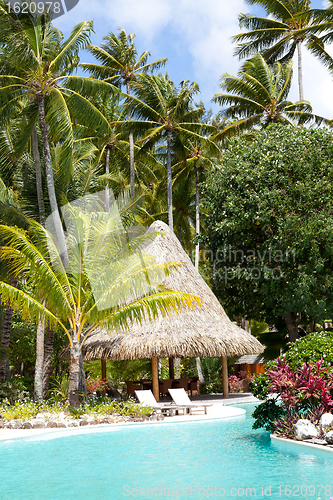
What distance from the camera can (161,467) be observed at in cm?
755

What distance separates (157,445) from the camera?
30.7ft

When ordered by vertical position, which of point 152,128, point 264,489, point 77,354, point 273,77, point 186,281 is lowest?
point 264,489

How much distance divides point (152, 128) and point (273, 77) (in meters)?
5.71

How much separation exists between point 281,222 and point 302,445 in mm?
9448

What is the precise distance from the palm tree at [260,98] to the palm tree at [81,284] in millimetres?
11716

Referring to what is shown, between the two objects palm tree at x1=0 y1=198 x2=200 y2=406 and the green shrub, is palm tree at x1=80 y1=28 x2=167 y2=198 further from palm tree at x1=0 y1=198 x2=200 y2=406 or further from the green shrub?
the green shrub

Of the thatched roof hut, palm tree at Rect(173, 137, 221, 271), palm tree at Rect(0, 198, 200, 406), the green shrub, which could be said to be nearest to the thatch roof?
the thatched roof hut

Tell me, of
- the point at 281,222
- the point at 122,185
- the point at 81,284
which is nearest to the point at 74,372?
the point at 81,284

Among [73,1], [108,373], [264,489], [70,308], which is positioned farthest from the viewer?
[108,373]

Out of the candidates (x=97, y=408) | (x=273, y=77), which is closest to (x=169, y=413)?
(x=97, y=408)

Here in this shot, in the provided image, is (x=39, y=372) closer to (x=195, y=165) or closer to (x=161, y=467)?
(x=161, y=467)

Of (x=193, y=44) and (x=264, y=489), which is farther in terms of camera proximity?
(x=193, y=44)

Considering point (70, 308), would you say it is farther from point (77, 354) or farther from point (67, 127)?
point (67, 127)

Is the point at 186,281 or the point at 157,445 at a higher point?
the point at 186,281
